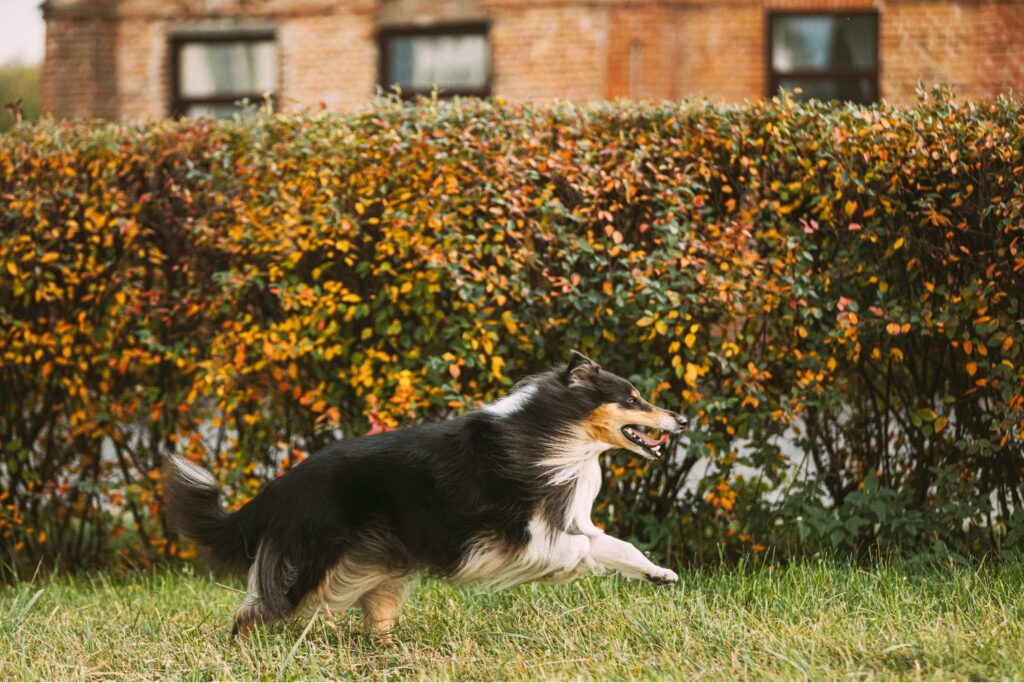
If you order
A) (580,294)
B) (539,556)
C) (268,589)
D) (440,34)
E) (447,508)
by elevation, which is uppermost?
(440,34)

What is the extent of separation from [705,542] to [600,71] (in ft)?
30.2

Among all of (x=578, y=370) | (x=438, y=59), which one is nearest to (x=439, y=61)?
(x=438, y=59)

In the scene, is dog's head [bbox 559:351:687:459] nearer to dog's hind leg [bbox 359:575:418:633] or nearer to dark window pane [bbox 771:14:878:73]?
dog's hind leg [bbox 359:575:418:633]

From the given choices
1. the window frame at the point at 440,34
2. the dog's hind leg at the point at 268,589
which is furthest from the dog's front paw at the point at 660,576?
the window frame at the point at 440,34

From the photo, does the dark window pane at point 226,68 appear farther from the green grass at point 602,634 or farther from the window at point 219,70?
the green grass at point 602,634

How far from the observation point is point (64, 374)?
5.71 m

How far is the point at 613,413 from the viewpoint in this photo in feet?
13.5

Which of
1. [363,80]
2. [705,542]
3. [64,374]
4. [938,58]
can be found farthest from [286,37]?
[705,542]

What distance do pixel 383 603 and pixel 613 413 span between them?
1.22 meters

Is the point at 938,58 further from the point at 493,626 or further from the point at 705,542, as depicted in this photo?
the point at 493,626

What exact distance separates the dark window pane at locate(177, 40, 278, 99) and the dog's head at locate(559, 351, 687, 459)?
37.2ft

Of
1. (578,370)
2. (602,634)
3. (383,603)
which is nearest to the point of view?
(602,634)

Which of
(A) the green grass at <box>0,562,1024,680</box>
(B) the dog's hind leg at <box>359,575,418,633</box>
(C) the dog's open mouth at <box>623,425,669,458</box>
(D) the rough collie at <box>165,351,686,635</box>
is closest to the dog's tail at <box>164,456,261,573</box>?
(D) the rough collie at <box>165,351,686,635</box>

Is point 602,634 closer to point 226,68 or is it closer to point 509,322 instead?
point 509,322
